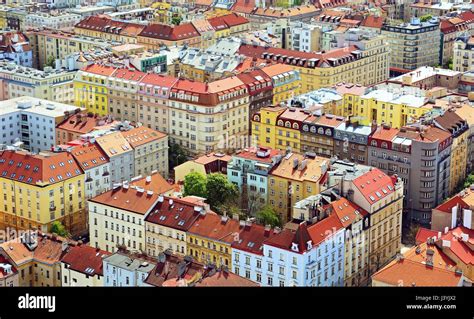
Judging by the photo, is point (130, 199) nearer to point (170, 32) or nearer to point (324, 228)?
point (324, 228)

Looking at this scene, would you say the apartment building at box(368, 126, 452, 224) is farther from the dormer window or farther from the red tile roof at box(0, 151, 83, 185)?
the red tile roof at box(0, 151, 83, 185)

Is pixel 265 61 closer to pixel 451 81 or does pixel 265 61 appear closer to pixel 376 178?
pixel 451 81

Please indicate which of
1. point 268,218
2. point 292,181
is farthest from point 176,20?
point 268,218

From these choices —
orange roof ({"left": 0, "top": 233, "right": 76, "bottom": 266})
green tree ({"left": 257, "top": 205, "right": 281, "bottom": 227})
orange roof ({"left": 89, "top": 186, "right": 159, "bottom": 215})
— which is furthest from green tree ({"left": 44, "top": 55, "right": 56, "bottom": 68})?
orange roof ({"left": 0, "top": 233, "right": 76, "bottom": 266})

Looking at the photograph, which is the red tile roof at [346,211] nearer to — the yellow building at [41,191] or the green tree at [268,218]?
the green tree at [268,218]

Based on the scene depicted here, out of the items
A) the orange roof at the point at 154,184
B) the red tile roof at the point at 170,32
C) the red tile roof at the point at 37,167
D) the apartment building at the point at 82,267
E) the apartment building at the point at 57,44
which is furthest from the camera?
the red tile roof at the point at 170,32

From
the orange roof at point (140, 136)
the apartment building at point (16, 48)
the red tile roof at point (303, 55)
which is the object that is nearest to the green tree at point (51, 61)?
the apartment building at point (16, 48)
